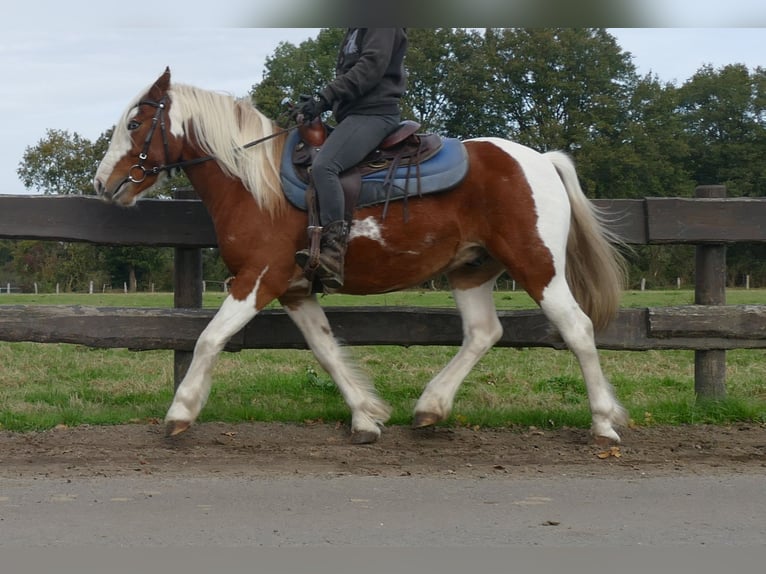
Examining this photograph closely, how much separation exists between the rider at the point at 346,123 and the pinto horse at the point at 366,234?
21 cm

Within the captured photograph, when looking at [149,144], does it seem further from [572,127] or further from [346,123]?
[572,127]

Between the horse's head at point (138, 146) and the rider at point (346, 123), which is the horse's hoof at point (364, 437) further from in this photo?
the horse's head at point (138, 146)

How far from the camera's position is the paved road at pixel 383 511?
3.30 meters

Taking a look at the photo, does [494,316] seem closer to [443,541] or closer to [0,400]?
[443,541]

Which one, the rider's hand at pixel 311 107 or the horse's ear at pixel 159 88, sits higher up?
the horse's ear at pixel 159 88

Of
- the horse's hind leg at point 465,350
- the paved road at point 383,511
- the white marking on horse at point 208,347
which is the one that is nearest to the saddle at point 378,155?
the white marking on horse at point 208,347

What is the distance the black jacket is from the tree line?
33418 millimetres

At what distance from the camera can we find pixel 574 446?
552 cm

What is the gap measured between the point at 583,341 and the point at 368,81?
84.8 inches

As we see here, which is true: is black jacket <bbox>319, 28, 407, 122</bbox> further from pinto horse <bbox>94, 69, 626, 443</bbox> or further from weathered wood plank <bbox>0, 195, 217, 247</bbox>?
weathered wood plank <bbox>0, 195, 217, 247</bbox>

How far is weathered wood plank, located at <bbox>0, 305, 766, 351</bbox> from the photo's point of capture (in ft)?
20.9

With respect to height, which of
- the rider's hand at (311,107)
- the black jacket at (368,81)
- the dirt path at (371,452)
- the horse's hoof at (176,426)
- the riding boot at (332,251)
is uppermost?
the black jacket at (368,81)

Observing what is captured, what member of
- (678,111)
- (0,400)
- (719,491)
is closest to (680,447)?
(719,491)

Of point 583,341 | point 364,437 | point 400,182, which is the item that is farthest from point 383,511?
point 400,182
